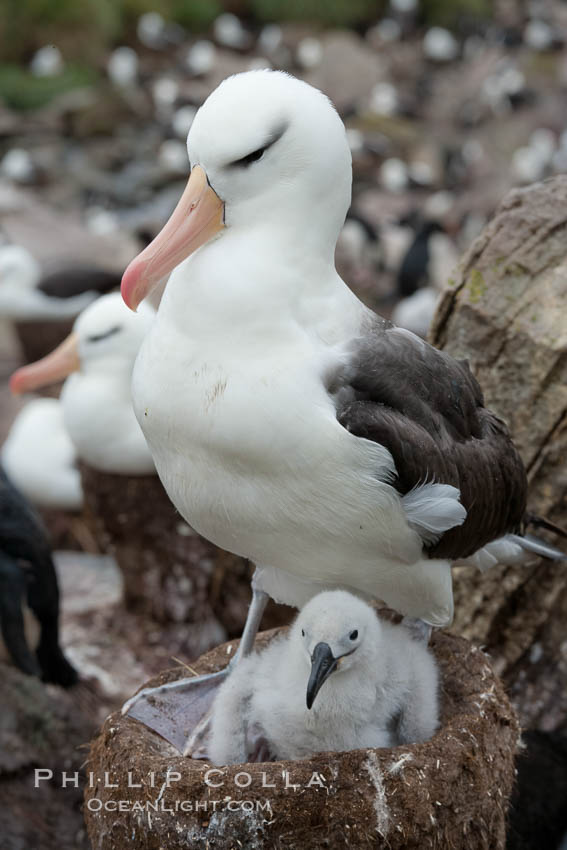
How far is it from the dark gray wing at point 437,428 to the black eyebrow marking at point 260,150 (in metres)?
0.57

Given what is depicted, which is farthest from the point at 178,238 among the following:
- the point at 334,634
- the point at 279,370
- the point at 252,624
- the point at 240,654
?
the point at 240,654

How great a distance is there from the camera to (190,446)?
118 inches

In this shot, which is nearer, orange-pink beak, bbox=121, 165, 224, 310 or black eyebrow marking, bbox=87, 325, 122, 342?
orange-pink beak, bbox=121, 165, 224, 310

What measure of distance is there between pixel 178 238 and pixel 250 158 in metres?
0.28

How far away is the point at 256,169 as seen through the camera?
2.96 meters

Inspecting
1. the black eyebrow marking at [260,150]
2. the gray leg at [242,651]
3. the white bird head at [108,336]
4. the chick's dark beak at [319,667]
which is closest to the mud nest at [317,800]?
the chick's dark beak at [319,667]

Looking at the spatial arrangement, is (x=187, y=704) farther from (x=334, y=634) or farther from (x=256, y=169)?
(x=256, y=169)

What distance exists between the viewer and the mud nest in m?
2.99

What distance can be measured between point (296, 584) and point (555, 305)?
4.90 feet

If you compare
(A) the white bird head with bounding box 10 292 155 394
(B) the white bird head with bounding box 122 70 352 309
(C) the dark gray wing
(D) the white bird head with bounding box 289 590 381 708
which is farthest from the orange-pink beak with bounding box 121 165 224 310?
(A) the white bird head with bounding box 10 292 155 394

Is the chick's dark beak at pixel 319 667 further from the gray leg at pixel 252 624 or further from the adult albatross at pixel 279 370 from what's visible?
the gray leg at pixel 252 624

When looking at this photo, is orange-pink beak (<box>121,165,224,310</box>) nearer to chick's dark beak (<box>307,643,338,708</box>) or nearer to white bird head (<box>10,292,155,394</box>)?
chick's dark beak (<box>307,643,338,708</box>)

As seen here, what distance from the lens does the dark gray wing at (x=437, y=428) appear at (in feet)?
9.93

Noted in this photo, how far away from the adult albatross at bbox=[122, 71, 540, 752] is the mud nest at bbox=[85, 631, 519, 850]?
56 centimetres
